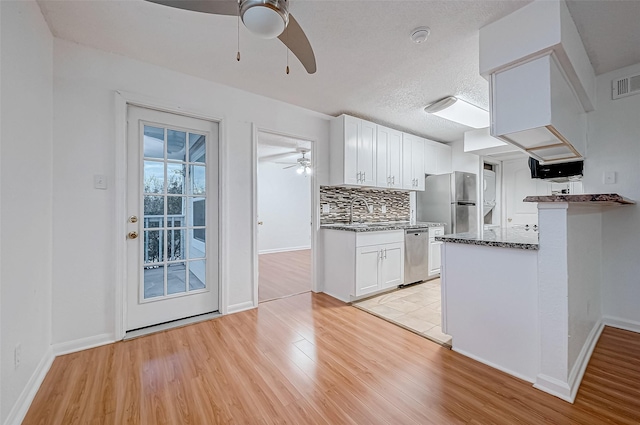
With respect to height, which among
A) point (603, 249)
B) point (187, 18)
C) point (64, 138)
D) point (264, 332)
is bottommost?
point (264, 332)

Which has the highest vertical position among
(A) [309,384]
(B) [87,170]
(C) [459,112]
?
(C) [459,112]

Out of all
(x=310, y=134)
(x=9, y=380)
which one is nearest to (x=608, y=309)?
(x=310, y=134)

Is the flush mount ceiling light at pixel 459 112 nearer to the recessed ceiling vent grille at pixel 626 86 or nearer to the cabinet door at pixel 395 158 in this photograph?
the cabinet door at pixel 395 158

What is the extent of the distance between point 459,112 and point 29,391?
4.61 metres

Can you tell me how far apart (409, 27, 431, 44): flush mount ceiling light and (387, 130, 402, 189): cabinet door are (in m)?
2.06

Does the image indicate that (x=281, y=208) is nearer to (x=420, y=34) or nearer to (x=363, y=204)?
(x=363, y=204)

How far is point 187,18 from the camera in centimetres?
183

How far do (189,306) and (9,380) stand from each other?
135cm

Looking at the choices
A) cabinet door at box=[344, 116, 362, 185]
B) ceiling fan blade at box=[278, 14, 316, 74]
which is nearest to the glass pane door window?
ceiling fan blade at box=[278, 14, 316, 74]

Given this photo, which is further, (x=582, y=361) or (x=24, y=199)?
(x=582, y=361)

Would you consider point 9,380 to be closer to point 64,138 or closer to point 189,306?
point 189,306

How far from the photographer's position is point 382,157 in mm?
3924

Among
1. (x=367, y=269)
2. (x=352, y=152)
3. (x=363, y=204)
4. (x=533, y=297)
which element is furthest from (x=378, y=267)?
(x=533, y=297)

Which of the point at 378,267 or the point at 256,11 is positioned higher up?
the point at 256,11
